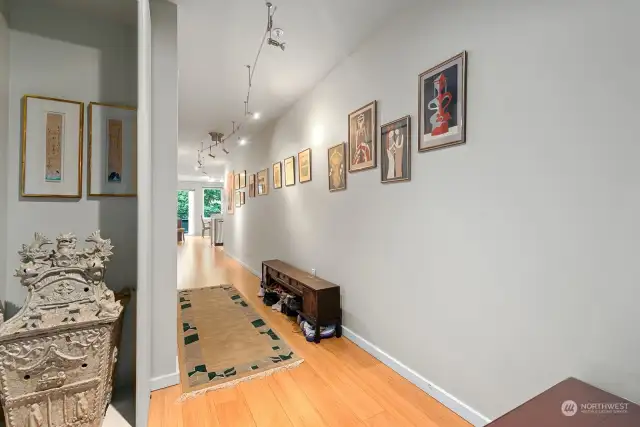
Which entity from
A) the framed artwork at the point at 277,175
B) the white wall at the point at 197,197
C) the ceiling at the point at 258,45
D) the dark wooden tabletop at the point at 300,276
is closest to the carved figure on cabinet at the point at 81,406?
the dark wooden tabletop at the point at 300,276

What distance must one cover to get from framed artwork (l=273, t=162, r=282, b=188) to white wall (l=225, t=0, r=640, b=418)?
7.36 feet

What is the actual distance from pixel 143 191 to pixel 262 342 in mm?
1808

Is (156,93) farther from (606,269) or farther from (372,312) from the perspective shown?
(606,269)

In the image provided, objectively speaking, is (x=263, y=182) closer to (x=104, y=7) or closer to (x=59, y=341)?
(x=104, y=7)

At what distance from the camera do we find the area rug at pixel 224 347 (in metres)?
2.15

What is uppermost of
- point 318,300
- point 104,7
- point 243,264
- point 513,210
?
point 104,7

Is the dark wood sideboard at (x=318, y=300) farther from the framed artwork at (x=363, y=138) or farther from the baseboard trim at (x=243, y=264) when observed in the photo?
the baseboard trim at (x=243, y=264)

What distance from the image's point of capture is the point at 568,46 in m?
1.27

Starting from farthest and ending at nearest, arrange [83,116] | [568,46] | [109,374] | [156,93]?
[156,93]
[83,116]
[109,374]
[568,46]

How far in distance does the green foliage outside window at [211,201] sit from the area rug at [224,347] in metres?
10.3

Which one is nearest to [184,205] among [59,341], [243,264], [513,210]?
[243,264]

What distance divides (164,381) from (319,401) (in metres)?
1.14

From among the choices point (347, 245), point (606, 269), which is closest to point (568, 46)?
point (606, 269)

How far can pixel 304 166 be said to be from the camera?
3.74 metres
